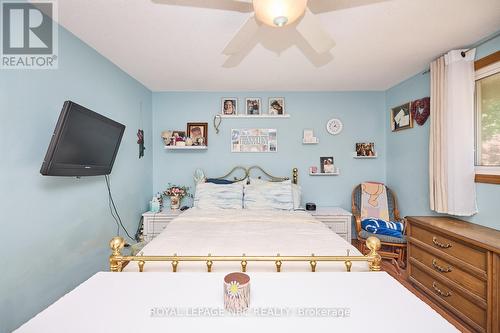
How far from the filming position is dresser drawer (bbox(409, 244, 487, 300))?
1.72 m

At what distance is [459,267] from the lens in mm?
1869

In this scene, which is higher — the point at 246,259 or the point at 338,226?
the point at 246,259

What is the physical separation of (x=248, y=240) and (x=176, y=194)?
197 centimetres

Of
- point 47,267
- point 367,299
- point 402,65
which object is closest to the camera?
point 367,299

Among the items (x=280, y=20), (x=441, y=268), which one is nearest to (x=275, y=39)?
(x=280, y=20)

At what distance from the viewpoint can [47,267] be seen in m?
1.78

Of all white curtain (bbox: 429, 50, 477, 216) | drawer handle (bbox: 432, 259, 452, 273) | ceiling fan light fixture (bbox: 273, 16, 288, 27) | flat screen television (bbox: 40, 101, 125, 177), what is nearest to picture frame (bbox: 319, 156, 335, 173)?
white curtain (bbox: 429, 50, 477, 216)

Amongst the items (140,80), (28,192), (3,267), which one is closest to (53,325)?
(3,267)

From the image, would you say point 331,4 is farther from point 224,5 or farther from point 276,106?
point 276,106

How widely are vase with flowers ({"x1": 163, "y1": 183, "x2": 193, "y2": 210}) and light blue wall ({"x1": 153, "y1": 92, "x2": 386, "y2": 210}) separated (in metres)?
0.12

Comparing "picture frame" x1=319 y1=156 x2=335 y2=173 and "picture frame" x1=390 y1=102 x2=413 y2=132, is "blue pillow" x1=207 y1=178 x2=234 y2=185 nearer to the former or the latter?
"picture frame" x1=319 y1=156 x2=335 y2=173

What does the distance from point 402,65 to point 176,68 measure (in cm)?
269

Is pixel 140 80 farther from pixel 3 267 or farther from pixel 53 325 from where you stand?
pixel 53 325

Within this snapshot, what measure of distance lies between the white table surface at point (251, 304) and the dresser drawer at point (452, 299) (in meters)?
1.22
